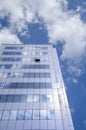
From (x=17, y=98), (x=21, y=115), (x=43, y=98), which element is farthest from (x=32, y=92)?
(x=21, y=115)

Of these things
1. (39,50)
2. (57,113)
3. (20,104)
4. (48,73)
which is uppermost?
(39,50)

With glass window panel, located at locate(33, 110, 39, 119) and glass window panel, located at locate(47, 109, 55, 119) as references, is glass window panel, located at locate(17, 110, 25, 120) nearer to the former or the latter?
glass window panel, located at locate(33, 110, 39, 119)

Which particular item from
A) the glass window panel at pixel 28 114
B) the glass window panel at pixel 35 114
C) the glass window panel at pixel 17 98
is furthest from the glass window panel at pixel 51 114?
the glass window panel at pixel 17 98

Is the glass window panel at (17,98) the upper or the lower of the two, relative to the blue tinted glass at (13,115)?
upper

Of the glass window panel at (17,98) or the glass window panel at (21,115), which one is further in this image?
the glass window panel at (17,98)

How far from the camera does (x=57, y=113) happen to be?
1598 inches

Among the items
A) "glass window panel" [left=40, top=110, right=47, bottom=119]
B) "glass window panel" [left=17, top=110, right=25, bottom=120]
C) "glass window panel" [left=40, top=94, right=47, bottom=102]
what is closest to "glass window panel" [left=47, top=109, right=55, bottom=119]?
"glass window panel" [left=40, top=110, right=47, bottom=119]

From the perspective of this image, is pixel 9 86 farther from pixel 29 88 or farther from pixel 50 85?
pixel 50 85

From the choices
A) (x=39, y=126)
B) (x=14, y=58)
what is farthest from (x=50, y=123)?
(x=14, y=58)

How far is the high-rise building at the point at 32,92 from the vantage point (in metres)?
38.0

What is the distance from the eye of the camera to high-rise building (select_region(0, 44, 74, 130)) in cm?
3800

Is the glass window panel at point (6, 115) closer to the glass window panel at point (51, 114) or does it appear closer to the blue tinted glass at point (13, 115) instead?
the blue tinted glass at point (13, 115)

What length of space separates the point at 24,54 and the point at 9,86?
2122cm

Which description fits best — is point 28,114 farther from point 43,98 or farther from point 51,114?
point 43,98
